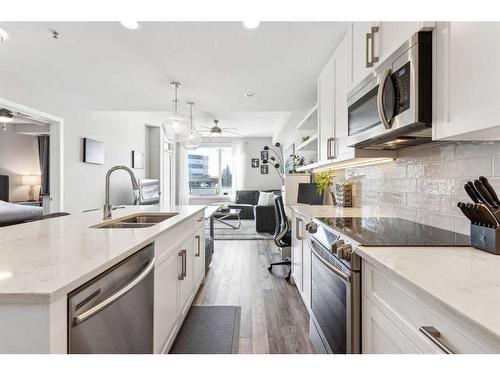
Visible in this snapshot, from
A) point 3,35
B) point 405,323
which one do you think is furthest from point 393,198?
point 3,35

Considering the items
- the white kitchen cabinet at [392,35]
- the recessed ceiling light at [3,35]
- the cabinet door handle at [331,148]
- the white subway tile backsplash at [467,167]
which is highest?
the recessed ceiling light at [3,35]

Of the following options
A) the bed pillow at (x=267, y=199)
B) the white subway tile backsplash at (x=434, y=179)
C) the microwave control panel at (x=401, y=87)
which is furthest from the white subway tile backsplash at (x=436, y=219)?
the bed pillow at (x=267, y=199)

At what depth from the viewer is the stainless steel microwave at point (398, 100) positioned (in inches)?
45.3

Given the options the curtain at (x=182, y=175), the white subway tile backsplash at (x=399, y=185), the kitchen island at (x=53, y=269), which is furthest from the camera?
the curtain at (x=182, y=175)

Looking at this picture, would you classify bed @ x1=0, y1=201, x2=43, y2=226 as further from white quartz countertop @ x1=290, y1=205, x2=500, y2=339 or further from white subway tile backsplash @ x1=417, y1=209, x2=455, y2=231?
white subway tile backsplash @ x1=417, y1=209, x2=455, y2=231

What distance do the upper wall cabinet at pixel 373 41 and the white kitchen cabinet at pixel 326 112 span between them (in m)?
0.50

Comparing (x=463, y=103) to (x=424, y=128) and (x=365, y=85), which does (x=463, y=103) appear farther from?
(x=365, y=85)

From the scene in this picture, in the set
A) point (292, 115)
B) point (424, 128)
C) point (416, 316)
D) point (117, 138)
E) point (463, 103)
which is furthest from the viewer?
point (117, 138)

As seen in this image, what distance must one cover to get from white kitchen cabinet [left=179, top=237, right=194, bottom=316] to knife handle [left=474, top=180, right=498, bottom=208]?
5.49 ft

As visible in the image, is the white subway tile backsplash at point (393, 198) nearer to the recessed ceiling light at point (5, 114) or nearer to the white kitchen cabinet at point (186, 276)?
the white kitchen cabinet at point (186, 276)

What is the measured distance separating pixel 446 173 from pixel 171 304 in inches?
67.5
